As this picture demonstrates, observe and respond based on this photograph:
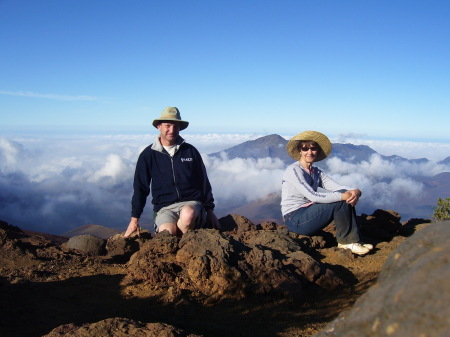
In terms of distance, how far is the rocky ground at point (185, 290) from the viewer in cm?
350

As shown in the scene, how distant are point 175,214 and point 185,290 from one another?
227cm

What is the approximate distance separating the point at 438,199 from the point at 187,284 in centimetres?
950

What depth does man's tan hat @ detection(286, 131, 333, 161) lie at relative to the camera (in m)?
6.66

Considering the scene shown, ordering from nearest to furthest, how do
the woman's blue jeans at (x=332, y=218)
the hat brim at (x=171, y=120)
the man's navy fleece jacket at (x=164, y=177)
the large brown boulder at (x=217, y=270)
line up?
the large brown boulder at (x=217, y=270) < the woman's blue jeans at (x=332, y=218) < the hat brim at (x=171, y=120) < the man's navy fleece jacket at (x=164, y=177)

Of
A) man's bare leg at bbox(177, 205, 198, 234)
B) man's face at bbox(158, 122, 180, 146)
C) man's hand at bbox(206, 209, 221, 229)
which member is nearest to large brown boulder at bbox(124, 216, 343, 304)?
man's bare leg at bbox(177, 205, 198, 234)

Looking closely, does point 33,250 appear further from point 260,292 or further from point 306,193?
point 306,193

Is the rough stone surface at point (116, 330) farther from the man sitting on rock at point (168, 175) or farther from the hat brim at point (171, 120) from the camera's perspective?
the hat brim at point (171, 120)

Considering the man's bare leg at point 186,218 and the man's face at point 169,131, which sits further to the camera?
the man's face at point 169,131

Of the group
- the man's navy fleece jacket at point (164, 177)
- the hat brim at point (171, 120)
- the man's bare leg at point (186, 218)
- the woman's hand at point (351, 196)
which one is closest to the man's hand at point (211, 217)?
the man's navy fleece jacket at point (164, 177)

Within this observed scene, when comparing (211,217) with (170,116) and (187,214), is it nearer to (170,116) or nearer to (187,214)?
(187,214)

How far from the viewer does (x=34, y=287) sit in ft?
13.9

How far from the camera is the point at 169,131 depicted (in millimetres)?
6520

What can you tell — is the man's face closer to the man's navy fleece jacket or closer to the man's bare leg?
the man's navy fleece jacket

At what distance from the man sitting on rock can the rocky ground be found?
1210 millimetres
